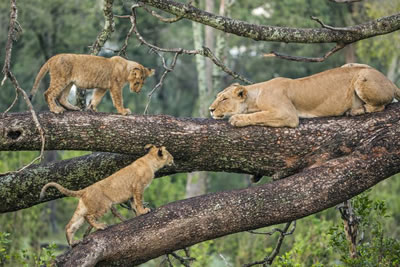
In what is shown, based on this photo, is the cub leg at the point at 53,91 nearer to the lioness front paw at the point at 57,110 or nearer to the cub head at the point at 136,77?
the lioness front paw at the point at 57,110

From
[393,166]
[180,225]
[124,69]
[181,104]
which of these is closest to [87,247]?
[180,225]

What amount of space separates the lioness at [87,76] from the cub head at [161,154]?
25.0 inches

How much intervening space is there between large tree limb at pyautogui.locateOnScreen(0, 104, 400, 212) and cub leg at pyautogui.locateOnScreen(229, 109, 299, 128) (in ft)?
0.22

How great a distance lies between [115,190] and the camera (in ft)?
20.7

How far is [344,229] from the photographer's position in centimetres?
839

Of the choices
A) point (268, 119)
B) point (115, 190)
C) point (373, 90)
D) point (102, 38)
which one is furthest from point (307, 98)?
point (102, 38)

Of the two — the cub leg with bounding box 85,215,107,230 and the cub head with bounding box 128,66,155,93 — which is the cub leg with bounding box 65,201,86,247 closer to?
the cub leg with bounding box 85,215,107,230

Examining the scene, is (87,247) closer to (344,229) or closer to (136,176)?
(136,176)

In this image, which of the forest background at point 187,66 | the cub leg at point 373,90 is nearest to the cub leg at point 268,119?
the cub leg at point 373,90

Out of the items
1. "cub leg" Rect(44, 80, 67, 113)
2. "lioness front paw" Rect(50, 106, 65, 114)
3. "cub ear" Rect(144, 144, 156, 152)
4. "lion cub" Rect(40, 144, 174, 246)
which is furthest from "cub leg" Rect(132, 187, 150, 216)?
"cub leg" Rect(44, 80, 67, 113)

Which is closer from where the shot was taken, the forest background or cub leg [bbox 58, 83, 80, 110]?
cub leg [bbox 58, 83, 80, 110]

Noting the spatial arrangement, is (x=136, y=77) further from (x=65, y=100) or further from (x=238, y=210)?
(x=238, y=210)

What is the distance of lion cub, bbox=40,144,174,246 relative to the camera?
20.3ft

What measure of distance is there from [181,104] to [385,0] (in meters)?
16.1
